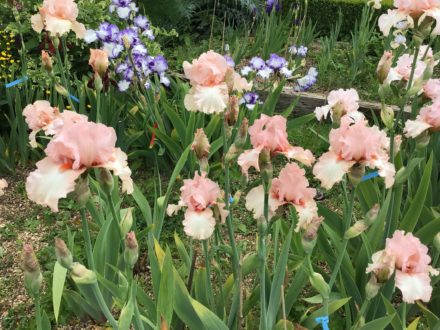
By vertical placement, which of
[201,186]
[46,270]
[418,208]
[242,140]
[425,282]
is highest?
[242,140]

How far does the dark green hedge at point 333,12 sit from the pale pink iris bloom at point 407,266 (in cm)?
497

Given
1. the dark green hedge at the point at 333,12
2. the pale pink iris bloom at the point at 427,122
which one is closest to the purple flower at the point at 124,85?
the pale pink iris bloom at the point at 427,122

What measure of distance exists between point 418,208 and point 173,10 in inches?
169

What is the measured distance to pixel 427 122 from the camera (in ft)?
5.10

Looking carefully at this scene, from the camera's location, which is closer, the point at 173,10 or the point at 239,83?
the point at 239,83

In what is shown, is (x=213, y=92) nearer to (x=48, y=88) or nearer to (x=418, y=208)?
(x=418, y=208)

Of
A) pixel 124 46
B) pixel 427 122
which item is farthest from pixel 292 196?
pixel 124 46

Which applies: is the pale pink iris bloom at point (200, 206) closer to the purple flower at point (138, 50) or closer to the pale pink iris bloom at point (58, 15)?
the pale pink iris bloom at point (58, 15)

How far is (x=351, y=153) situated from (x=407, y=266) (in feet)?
1.09

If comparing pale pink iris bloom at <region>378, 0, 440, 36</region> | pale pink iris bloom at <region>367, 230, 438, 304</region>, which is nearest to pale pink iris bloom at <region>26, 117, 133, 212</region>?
pale pink iris bloom at <region>367, 230, 438, 304</region>

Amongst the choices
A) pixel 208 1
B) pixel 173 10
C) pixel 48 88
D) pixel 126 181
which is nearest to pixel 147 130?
pixel 48 88

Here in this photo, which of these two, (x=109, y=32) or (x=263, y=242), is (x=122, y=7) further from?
(x=263, y=242)

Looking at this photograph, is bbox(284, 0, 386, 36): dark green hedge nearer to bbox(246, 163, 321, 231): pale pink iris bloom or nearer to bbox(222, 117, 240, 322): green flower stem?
bbox(222, 117, 240, 322): green flower stem

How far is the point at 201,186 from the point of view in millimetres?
1272
